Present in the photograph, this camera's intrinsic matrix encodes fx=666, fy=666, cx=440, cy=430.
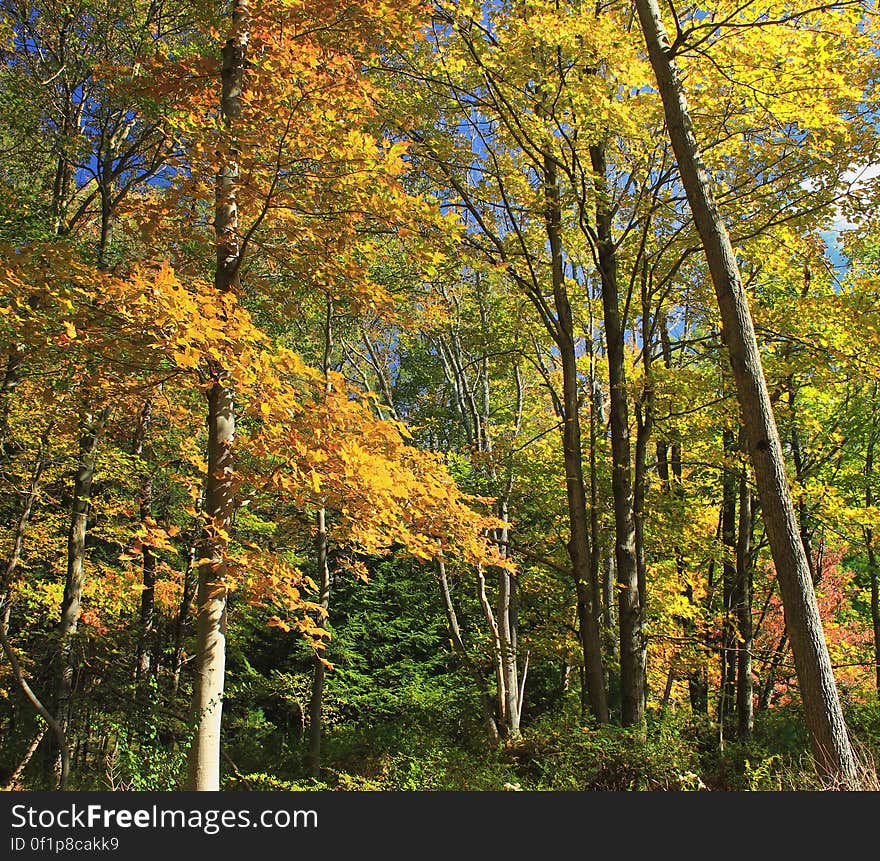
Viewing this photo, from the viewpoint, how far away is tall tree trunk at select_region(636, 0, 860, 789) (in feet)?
12.8

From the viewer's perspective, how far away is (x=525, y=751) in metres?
7.63

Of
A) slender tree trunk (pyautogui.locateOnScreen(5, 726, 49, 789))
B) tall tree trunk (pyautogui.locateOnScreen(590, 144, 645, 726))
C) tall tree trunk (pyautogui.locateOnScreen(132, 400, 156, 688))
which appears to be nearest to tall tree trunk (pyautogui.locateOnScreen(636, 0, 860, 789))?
tall tree trunk (pyautogui.locateOnScreen(590, 144, 645, 726))

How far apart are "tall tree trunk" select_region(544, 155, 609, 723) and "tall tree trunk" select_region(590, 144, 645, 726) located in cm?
31

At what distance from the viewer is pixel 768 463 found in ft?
13.8

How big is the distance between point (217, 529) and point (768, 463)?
3452 mm

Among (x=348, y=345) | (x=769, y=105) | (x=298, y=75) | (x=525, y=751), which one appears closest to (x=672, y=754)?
(x=525, y=751)

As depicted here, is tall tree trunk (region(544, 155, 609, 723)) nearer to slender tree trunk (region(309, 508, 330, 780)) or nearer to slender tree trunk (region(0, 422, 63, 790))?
slender tree trunk (region(309, 508, 330, 780))

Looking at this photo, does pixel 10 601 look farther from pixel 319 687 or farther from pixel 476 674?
pixel 476 674

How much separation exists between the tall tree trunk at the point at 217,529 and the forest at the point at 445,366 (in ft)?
0.11

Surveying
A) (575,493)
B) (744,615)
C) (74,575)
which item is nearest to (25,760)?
(74,575)

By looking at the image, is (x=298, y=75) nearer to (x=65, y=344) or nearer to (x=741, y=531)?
(x=65, y=344)

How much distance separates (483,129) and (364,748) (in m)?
9.84

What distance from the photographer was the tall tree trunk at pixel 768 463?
12.8ft

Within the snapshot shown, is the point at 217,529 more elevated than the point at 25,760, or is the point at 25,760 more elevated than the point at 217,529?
the point at 217,529
